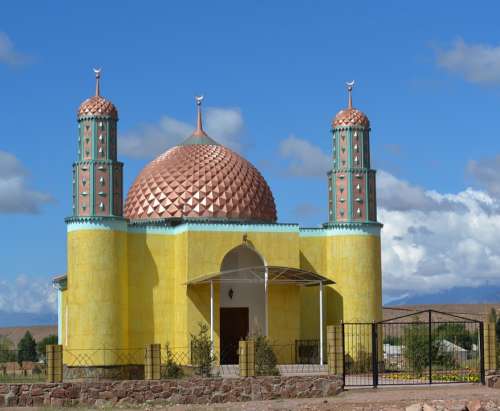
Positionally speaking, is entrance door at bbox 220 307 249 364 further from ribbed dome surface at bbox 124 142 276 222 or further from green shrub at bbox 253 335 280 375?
green shrub at bbox 253 335 280 375

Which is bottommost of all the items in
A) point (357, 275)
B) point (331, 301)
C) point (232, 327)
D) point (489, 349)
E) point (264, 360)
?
point (264, 360)

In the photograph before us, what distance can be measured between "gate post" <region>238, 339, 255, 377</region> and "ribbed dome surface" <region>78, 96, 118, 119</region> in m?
9.38

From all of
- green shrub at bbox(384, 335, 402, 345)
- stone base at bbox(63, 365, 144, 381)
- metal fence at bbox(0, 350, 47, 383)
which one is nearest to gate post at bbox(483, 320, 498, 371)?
green shrub at bbox(384, 335, 402, 345)

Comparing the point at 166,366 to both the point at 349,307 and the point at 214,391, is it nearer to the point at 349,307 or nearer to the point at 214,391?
the point at 214,391

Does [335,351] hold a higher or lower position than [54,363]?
higher

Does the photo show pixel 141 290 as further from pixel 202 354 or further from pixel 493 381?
pixel 493 381

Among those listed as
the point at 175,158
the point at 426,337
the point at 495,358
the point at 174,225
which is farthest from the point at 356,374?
the point at 175,158

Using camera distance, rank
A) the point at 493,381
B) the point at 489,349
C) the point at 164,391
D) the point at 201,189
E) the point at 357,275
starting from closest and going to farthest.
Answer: the point at 164,391, the point at 493,381, the point at 489,349, the point at 357,275, the point at 201,189

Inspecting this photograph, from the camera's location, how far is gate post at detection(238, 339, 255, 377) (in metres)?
24.0

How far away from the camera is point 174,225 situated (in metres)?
31.1

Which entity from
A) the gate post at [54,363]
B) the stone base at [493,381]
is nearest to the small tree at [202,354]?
the gate post at [54,363]

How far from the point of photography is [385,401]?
72.3 feet

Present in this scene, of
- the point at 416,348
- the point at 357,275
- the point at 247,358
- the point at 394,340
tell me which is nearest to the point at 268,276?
the point at 357,275

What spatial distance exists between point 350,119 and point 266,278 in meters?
6.18
